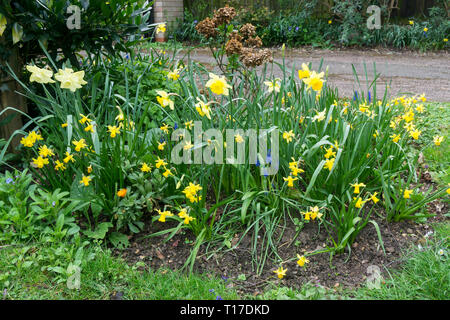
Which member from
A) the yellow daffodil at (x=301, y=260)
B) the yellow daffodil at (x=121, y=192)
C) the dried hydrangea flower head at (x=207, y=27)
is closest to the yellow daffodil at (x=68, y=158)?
the yellow daffodil at (x=121, y=192)

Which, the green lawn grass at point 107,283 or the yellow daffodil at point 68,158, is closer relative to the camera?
the green lawn grass at point 107,283

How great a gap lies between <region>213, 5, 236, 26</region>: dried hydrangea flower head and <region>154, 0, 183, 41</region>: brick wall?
691cm

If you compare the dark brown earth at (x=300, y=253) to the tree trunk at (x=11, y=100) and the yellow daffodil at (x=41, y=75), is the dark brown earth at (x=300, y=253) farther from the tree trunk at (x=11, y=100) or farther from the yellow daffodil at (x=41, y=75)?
the tree trunk at (x=11, y=100)

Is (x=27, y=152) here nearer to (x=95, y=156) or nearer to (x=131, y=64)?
(x=95, y=156)

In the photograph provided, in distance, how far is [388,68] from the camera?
6402mm

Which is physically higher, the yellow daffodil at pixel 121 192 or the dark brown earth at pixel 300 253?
the yellow daffodil at pixel 121 192

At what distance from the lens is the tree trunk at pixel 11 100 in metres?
2.60

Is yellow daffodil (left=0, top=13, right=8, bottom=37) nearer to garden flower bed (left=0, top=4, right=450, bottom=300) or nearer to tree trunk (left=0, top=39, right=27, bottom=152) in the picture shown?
tree trunk (left=0, top=39, right=27, bottom=152)

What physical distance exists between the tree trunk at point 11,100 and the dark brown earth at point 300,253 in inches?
45.5

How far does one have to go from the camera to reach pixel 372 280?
185 cm

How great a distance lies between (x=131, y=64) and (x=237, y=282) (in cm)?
198

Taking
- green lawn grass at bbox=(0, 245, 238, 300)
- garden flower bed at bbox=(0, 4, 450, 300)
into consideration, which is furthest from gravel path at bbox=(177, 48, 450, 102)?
green lawn grass at bbox=(0, 245, 238, 300)

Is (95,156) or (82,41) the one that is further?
(82,41)

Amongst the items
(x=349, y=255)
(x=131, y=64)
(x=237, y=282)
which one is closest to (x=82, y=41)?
(x=131, y=64)
